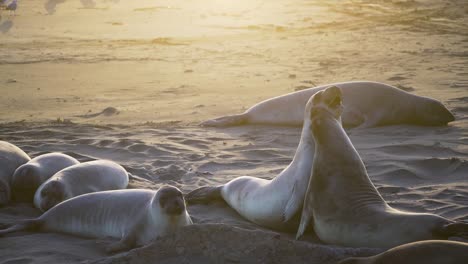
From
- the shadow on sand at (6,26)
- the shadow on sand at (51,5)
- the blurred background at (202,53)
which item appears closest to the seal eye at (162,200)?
the blurred background at (202,53)

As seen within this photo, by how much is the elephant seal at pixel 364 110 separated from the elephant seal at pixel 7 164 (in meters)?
2.63

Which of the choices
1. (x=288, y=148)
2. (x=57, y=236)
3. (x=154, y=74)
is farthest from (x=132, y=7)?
(x=57, y=236)

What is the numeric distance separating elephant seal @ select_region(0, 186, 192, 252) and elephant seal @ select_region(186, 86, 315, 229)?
1.75ft

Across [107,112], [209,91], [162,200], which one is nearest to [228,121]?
[107,112]

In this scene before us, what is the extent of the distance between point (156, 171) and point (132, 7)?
1481cm

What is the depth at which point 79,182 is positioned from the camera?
4902mm

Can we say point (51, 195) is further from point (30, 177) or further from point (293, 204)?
point (293, 204)

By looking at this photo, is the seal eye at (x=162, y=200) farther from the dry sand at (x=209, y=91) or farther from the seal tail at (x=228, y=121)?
the seal tail at (x=228, y=121)

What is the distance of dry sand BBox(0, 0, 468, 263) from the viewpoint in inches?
161

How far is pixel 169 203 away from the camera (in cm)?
385

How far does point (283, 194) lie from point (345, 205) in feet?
1.82

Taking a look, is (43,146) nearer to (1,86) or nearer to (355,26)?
(1,86)

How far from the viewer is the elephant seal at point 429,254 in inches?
108

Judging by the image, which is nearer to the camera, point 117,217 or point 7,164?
point 117,217
